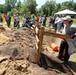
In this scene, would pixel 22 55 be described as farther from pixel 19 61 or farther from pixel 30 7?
pixel 30 7

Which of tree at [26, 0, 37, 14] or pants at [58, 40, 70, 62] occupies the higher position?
pants at [58, 40, 70, 62]

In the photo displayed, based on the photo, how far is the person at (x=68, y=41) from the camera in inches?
313

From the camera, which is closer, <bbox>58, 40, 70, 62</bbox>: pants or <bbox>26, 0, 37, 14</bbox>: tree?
<bbox>58, 40, 70, 62</bbox>: pants

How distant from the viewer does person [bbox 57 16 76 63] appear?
795cm

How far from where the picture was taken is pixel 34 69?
720cm

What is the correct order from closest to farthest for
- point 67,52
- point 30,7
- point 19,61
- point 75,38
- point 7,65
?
1. point 7,65
2. point 19,61
3. point 75,38
4. point 67,52
5. point 30,7

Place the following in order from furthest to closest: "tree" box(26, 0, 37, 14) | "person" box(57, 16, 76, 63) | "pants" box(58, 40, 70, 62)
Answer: "tree" box(26, 0, 37, 14), "pants" box(58, 40, 70, 62), "person" box(57, 16, 76, 63)

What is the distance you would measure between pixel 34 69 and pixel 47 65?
3.76 ft

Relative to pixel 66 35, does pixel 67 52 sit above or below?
below

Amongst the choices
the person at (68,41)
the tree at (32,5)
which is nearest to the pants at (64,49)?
the person at (68,41)

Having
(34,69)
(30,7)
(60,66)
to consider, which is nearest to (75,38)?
(60,66)

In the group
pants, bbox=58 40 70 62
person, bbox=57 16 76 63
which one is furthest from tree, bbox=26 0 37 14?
person, bbox=57 16 76 63

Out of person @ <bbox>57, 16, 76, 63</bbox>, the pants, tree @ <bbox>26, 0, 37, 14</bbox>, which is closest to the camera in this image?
person @ <bbox>57, 16, 76, 63</bbox>

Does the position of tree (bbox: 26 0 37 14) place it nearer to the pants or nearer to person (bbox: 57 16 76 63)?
the pants
